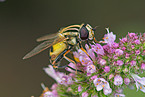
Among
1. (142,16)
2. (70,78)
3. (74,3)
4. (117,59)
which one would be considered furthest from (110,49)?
(74,3)

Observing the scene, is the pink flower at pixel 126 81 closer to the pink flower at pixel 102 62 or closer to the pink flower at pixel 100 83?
the pink flower at pixel 100 83

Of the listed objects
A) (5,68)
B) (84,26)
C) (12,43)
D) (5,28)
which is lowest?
(84,26)

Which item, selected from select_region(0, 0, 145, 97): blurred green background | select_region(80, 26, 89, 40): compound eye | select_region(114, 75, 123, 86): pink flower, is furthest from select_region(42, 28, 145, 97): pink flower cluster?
select_region(0, 0, 145, 97): blurred green background

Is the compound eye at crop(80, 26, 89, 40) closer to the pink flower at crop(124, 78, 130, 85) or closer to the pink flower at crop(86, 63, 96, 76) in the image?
the pink flower at crop(86, 63, 96, 76)

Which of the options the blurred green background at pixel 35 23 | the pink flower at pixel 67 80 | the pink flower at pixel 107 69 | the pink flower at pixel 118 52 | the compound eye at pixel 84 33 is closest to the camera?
the pink flower at pixel 118 52

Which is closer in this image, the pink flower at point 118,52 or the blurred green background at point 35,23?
the pink flower at point 118,52

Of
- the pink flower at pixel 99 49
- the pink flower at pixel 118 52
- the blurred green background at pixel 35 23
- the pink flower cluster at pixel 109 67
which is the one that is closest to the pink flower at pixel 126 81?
the pink flower cluster at pixel 109 67

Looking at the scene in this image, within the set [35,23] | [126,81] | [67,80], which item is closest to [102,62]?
[126,81]

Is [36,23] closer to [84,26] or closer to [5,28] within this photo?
[5,28]
